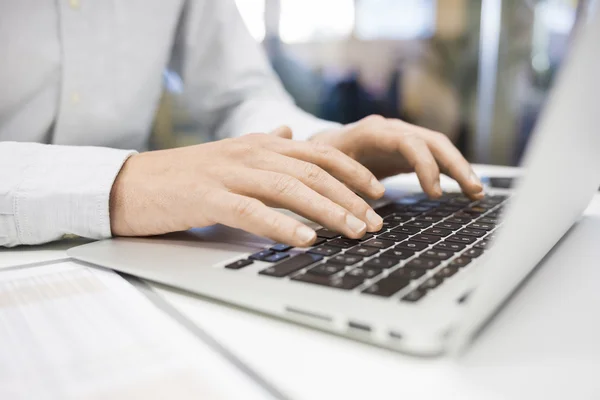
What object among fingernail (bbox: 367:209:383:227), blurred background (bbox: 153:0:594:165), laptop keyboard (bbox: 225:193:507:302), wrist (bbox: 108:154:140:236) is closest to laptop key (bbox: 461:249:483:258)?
laptop keyboard (bbox: 225:193:507:302)

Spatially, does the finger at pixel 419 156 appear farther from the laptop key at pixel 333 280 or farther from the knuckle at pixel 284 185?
the laptop key at pixel 333 280

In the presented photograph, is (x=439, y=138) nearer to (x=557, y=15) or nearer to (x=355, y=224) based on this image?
(x=355, y=224)

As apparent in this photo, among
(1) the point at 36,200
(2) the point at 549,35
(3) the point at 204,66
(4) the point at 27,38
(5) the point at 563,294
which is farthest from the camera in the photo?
(2) the point at 549,35

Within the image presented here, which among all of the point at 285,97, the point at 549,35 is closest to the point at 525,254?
the point at 285,97

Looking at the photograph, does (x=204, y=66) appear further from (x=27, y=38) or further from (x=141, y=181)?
(x=141, y=181)

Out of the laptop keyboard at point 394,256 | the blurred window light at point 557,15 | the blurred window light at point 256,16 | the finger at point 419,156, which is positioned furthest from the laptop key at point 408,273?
the blurred window light at point 256,16

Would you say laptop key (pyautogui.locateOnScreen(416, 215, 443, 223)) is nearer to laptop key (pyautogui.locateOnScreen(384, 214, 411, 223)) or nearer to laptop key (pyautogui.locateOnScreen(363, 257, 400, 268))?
laptop key (pyautogui.locateOnScreen(384, 214, 411, 223))

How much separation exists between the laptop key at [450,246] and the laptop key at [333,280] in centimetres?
12

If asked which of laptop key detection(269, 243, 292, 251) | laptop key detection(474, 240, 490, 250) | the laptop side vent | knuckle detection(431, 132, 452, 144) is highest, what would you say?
knuckle detection(431, 132, 452, 144)

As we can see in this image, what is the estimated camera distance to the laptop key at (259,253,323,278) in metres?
0.34

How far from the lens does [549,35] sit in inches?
95.5

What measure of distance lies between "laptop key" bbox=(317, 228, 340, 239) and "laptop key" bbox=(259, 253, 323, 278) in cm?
6

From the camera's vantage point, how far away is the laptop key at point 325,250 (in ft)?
1.26

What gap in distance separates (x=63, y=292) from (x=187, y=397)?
188mm
